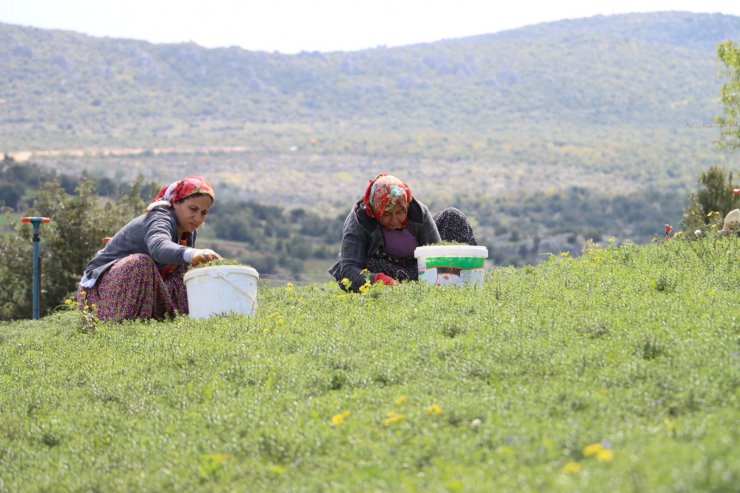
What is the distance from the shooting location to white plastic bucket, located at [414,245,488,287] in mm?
9984

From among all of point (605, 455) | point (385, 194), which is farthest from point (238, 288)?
point (605, 455)

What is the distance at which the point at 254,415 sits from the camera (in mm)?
6035

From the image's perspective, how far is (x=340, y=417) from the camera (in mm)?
5672

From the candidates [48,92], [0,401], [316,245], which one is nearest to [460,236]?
[0,401]

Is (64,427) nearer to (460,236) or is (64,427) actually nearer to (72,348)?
(72,348)

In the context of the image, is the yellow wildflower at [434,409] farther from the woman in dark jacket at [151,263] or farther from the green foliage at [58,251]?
the green foliage at [58,251]

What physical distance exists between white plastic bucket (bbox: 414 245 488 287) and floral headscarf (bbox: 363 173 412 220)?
2.18ft

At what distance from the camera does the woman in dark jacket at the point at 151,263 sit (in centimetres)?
987

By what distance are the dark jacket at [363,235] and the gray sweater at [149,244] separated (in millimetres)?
1567

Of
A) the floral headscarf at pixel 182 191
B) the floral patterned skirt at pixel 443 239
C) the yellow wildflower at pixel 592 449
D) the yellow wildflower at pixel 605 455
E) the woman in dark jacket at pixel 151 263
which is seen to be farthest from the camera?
the floral patterned skirt at pixel 443 239

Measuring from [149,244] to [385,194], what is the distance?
2311 mm

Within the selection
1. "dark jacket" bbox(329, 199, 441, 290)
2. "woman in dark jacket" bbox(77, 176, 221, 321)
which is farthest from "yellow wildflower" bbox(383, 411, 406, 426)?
"dark jacket" bbox(329, 199, 441, 290)

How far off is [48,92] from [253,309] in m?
191

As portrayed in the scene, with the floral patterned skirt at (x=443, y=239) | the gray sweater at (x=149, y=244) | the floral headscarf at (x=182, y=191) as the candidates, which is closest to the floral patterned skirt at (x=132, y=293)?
the gray sweater at (x=149, y=244)
